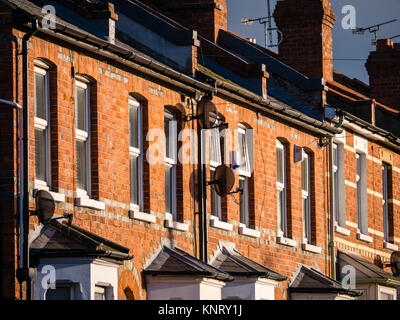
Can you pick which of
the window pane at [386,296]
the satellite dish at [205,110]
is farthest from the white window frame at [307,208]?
the satellite dish at [205,110]

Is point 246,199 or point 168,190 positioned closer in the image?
point 168,190

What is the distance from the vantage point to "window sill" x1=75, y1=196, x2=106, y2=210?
19.2m

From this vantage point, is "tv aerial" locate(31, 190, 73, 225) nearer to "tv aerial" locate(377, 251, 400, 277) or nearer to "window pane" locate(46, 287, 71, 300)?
"window pane" locate(46, 287, 71, 300)

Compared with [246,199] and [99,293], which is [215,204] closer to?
[246,199]

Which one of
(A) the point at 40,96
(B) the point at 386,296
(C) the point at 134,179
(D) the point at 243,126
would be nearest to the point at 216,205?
(D) the point at 243,126

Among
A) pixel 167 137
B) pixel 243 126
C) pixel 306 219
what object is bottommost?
pixel 306 219

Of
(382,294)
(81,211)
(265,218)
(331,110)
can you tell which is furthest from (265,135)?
(81,211)

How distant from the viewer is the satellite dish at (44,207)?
58.1 feet

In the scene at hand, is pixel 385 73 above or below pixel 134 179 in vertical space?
above

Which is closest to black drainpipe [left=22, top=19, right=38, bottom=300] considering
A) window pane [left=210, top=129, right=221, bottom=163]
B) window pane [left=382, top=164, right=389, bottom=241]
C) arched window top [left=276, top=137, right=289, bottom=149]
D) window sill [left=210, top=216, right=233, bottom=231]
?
window sill [left=210, top=216, right=233, bottom=231]

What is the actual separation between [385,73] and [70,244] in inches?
902

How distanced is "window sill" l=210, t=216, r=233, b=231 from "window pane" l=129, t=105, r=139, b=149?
2.81 metres

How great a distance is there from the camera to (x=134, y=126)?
21.5m

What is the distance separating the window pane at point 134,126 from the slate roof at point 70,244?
10.8 ft
